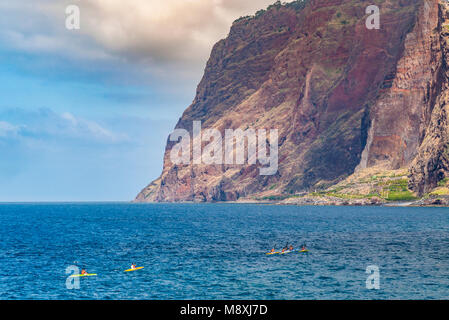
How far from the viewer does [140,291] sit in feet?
183

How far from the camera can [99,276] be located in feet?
214

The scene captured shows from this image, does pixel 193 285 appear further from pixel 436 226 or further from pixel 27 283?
pixel 436 226

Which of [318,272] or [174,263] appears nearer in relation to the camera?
[318,272]

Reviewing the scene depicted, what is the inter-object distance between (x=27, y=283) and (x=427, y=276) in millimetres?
45482

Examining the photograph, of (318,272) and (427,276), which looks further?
(318,272)
